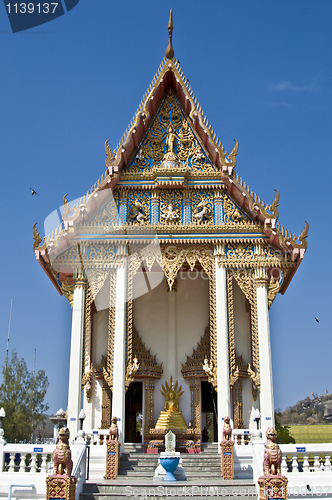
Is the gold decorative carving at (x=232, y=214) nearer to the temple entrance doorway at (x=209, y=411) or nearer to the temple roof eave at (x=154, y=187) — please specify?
the temple roof eave at (x=154, y=187)

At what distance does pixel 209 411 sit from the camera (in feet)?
42.9

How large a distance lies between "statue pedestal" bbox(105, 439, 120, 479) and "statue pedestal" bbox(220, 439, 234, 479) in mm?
1797

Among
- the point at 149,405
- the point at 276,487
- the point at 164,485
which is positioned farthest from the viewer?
the point at 149,405

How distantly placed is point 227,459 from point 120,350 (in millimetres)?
2943

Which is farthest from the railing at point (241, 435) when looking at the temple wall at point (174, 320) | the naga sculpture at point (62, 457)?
the naga sculpture at point (62, 457)

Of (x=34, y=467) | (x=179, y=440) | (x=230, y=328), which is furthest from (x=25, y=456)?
(x=230, y=328)

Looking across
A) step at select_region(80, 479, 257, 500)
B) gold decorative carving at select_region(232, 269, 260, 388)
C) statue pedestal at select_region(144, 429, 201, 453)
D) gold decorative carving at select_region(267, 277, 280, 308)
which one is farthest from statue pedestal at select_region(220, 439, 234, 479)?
gold decorative carving at select_region(267, 277, 280, 308)

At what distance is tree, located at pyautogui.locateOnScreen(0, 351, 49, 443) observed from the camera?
23188 millimetres

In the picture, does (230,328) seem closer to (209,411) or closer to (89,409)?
(209,411)

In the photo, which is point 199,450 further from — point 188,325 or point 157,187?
point 157,187

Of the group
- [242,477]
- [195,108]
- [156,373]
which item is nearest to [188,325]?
[156,373]

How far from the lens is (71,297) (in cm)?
1161

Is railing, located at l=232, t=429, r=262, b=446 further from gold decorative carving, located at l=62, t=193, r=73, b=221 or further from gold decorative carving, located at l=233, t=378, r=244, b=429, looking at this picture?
gold decorative carving, located at l=62, t=193, r=73, b=221

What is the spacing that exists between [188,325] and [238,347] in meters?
1.43
